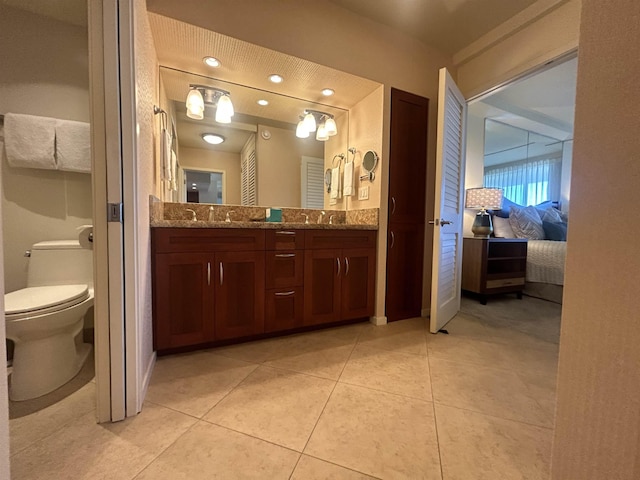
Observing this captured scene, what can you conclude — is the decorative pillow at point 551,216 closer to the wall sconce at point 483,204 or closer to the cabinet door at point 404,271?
the wall sconce at point 483,204

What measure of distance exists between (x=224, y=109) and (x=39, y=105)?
3.70 ft

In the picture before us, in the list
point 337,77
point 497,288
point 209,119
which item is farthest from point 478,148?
point 209,119

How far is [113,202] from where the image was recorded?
989mm

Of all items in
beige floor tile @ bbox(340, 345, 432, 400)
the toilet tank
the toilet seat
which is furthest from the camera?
the toilet tank

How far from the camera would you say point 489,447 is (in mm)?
939

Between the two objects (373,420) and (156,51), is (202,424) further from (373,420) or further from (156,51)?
(156,51)

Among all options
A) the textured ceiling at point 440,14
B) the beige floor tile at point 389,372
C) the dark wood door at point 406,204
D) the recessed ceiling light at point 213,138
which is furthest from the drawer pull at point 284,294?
the textured ceiling at point 440,14

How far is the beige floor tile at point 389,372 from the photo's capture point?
4.22 ft

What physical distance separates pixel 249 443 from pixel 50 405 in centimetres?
96

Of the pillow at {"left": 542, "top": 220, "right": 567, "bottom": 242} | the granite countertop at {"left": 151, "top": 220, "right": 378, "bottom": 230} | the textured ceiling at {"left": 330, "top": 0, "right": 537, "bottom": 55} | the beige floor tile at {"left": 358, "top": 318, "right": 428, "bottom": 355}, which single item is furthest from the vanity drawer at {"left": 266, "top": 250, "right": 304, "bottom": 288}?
the pillow at {"left": 542, "top": 220, "right": 567, "bottom": 242}

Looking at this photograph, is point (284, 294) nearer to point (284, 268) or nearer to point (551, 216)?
point (284, 268)

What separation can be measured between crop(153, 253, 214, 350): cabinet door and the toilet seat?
359 millimetres

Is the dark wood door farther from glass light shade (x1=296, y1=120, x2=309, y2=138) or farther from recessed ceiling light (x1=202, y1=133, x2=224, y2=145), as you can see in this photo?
recessed ceiling light (x1=202, y1=133, x2=224, y2=145)

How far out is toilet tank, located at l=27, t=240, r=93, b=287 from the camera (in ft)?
5.09
